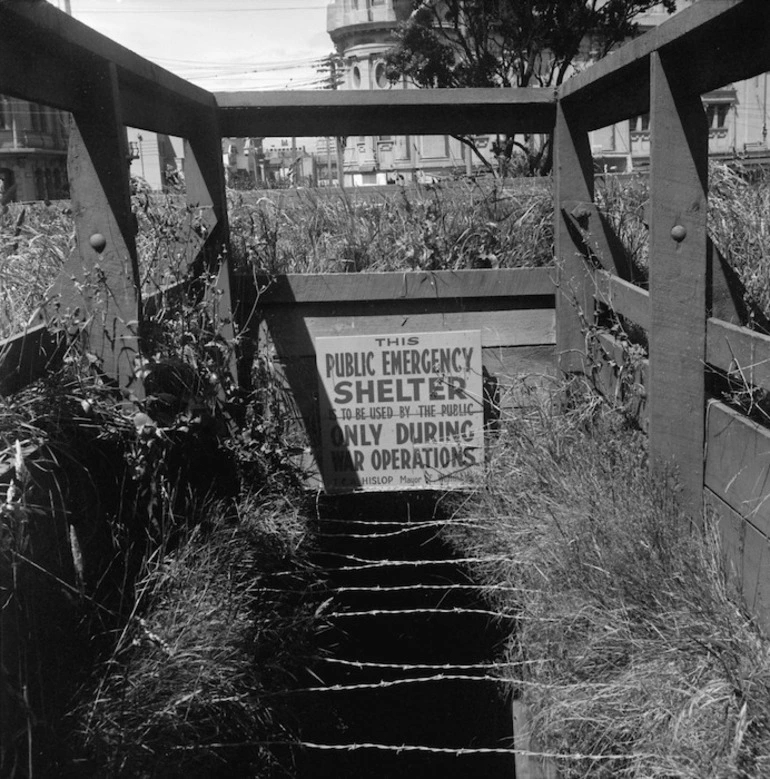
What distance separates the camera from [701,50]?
3.13 metres

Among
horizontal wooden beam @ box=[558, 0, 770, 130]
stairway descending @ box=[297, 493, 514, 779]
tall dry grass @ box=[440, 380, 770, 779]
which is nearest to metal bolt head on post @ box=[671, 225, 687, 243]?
horizontal wooden beam @ box=[558, 0, 770, 130]

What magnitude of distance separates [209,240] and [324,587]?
1757 millimetres

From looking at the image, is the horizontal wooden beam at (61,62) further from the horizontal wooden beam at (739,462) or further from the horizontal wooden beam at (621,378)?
the horizontal wooden beam at (739,462)

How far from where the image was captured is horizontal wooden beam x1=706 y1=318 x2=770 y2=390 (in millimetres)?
2789

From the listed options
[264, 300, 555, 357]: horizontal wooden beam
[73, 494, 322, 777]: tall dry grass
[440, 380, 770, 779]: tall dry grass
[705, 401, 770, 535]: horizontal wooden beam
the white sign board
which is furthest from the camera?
[264, 300, 555, 357]: horizontal wooden beam

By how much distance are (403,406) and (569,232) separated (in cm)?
117

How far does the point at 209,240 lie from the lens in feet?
16.0

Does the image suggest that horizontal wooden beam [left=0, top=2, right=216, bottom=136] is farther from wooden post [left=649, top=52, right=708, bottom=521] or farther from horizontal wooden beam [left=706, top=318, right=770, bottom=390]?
horizontal wooden beam [left=706, top=318, right=770, bottom=390]

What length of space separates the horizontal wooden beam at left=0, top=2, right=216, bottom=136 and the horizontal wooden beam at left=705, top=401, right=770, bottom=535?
2.22m

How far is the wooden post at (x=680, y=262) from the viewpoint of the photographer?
3.24 m

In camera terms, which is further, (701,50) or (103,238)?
(103,238)

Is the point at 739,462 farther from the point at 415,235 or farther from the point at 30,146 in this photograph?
the point at 30,146

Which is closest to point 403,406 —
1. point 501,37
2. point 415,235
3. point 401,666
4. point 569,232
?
point 415,235

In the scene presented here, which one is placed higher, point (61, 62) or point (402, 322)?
point (61, 62)
